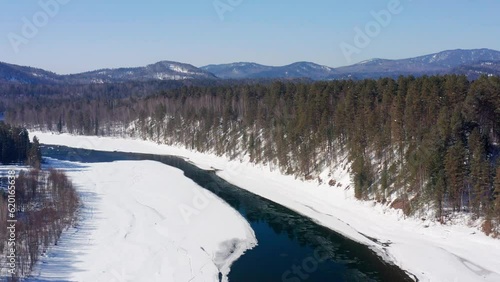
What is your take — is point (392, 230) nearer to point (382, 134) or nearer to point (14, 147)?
point (382, 134)

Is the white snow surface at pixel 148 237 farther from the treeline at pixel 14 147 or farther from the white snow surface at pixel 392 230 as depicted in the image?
the treeline at pixel 14 147

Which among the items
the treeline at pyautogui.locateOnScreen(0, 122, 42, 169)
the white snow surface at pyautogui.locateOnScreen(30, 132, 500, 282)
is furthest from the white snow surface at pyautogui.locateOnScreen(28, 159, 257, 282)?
the treeline at pyautogui.locateOnScreen(0, 122, 42, 169)

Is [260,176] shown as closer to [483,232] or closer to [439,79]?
[439,79]

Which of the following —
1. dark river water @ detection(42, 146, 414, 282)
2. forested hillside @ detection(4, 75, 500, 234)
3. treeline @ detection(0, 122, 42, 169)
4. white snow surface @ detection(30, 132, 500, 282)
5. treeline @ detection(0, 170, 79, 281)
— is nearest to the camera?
treeline @ detection(0, 170, 79, 281)

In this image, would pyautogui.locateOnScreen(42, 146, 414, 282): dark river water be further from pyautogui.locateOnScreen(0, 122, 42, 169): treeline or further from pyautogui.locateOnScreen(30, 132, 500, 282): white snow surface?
pyautogui.locateOnScreen(0, 122, 42, 169): treeline

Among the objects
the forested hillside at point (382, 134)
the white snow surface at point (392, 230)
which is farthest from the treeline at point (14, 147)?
the white snow surface at point (392, 230)

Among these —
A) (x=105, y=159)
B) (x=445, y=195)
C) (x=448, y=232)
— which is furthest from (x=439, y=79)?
(x=105, y=159)
